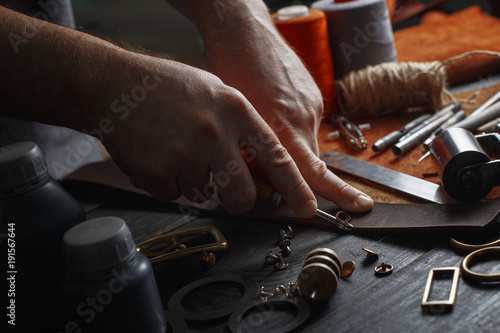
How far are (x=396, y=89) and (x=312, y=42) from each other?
11.6 inches

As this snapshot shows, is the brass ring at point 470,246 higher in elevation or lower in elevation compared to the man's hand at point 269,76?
lower

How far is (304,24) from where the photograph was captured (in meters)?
1.59

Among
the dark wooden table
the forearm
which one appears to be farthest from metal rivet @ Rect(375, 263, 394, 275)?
the forearm

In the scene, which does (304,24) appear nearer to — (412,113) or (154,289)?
(412,113)

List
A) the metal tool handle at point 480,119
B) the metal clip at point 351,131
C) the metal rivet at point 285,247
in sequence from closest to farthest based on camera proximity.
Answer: the metal rivet at point 285,247
the metal tool handle at point 480,119
the metal clip at point 351,131

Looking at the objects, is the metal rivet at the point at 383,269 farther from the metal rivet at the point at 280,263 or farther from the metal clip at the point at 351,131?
the metal clip at the point at 351,131

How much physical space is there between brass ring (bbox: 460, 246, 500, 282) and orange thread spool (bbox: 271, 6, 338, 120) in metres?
0.89

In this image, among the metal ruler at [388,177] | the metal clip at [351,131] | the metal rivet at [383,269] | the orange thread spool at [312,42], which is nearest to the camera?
the metal rivet at [383,269]

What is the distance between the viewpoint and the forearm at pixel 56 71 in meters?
0.82

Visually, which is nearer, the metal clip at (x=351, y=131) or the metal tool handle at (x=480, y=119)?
the metal tool handle at (x=480, y=119)

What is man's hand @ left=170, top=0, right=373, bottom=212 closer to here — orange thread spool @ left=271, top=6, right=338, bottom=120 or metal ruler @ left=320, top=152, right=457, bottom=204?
metal ruler @ left=320, top=152, right=457, bottom=204

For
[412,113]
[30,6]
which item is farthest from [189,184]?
[412,113]

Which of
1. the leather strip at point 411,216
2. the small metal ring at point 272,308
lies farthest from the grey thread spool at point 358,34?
the small metal ring at point 272,308

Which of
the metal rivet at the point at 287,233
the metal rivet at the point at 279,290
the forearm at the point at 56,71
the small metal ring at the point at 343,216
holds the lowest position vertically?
the small metal ring at the point at 343,216
